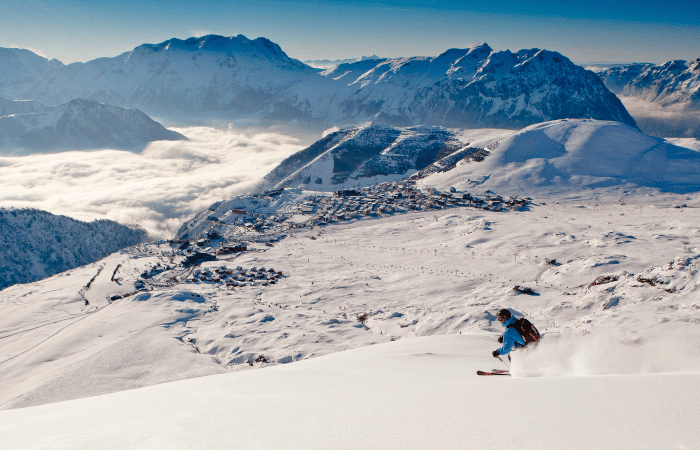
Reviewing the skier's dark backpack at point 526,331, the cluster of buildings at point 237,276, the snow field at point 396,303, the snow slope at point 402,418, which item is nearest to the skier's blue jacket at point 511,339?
the skier's dark backpack at point 526,331

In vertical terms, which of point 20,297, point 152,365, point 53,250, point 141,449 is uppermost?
point 141,449

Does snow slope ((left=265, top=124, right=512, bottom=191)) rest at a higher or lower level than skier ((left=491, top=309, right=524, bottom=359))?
higher

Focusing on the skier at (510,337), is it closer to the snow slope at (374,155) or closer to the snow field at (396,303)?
the snow field at (396,303)

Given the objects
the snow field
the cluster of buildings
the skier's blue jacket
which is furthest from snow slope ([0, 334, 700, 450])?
the cluster of buildings

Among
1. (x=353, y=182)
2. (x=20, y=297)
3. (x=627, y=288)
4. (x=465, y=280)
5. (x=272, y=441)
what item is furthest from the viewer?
(x=353, y=182)

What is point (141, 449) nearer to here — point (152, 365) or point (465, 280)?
point (152, 365)

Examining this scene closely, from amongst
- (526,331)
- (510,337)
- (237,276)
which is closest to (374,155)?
(237,276)

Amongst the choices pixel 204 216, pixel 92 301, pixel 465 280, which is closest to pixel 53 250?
pixel 204 216

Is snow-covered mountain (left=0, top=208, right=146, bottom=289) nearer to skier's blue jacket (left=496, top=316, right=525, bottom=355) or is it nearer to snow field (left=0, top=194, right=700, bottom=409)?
snow field (left=0, top=194, right=700, bottom=409)
